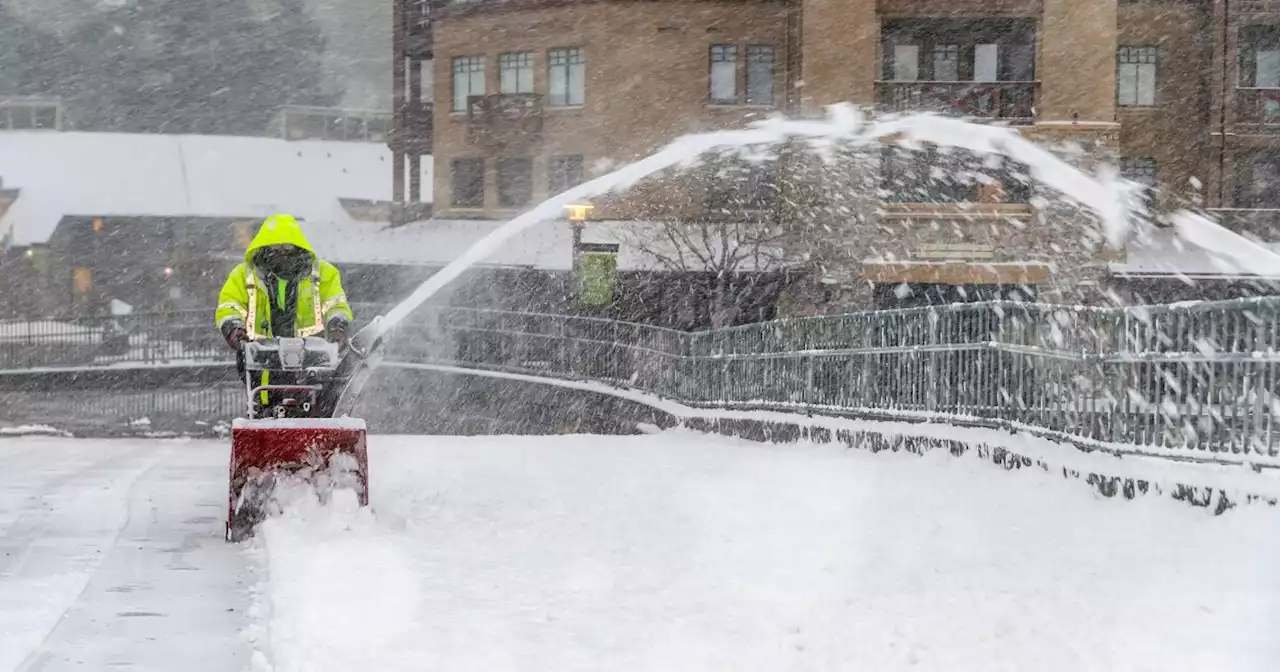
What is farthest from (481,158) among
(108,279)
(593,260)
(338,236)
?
(108,279)

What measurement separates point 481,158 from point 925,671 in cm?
3980

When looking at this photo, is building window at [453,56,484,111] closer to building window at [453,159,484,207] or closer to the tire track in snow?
building window at [453,159,484,207]

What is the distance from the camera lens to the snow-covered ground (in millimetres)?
7082

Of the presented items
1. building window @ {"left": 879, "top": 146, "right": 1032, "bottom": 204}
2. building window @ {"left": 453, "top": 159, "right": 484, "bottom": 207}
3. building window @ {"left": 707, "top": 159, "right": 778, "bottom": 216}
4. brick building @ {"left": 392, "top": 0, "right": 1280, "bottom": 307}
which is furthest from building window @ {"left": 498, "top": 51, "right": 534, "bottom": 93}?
building window @ {"left": 879, "top": 146, "right": 1032, "bottom": 204}

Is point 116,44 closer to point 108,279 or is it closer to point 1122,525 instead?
point 108,279

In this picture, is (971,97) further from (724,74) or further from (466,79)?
(466,79)

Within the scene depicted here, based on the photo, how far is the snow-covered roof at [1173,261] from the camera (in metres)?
36.2

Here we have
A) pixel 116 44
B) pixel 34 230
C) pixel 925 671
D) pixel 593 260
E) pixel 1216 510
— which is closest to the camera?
pixel 925 671

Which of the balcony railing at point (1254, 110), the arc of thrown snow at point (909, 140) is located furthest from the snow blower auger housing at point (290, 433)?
the balcony railing at point (1254, 110)

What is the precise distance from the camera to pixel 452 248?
148ft

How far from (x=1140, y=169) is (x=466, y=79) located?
18.3 m

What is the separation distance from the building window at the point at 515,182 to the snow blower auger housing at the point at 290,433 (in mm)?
33713

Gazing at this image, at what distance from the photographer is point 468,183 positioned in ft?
153

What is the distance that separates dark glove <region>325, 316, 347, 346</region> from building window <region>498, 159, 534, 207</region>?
33.7m
